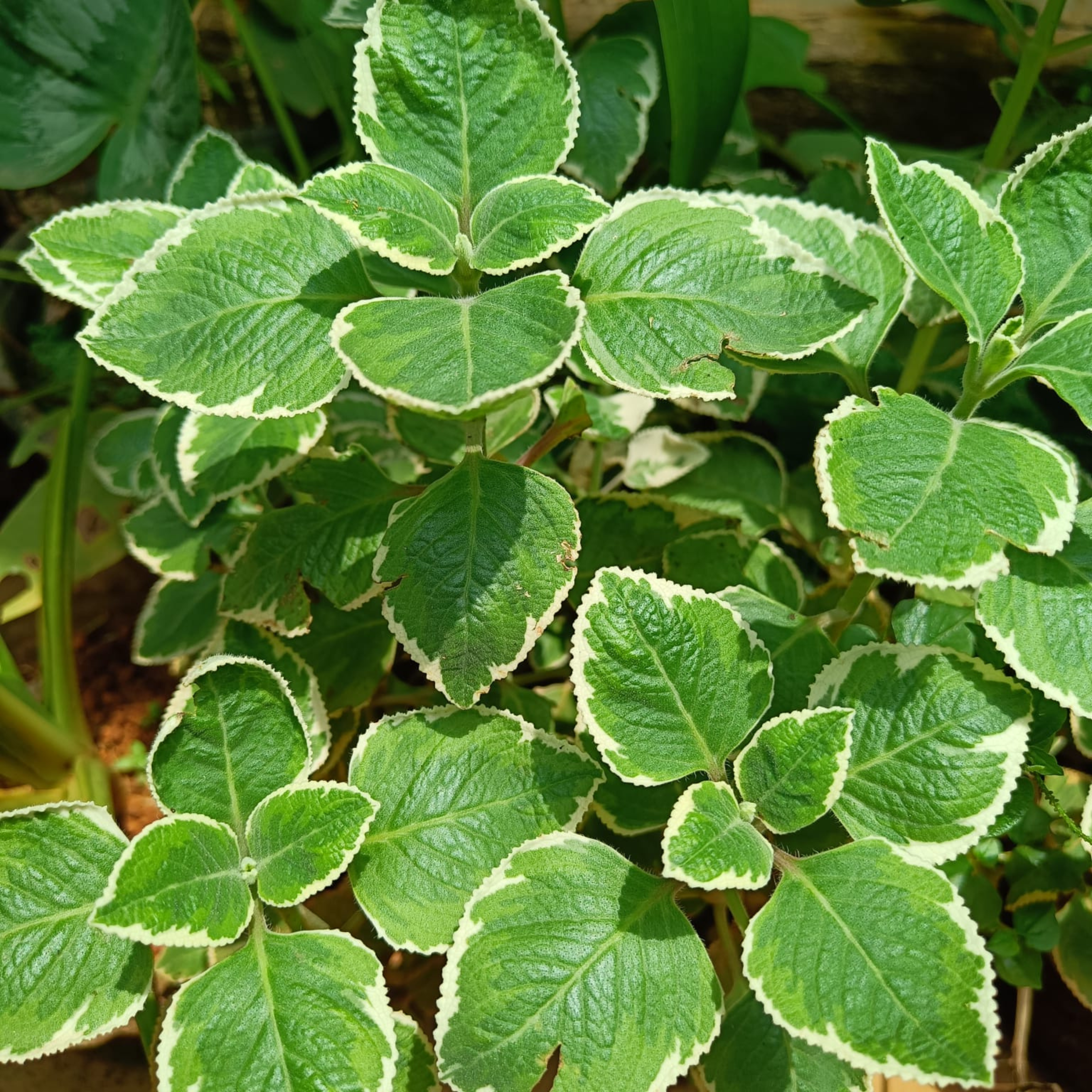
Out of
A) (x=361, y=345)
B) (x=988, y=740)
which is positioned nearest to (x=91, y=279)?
(x=361, y=345)

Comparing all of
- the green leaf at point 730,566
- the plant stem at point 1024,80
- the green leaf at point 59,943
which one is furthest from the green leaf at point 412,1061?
the plant stem at point 1024,80

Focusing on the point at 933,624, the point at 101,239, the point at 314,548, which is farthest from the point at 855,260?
the point at 101,239

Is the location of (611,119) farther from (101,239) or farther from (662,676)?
(662,676)

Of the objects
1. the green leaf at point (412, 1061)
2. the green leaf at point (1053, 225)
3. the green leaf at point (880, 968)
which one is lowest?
the green leaf at point (412, 1061)

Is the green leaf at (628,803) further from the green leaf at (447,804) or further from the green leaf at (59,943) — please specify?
the green leaf at (59,943)

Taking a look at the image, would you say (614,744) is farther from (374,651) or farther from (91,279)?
(91,279)
